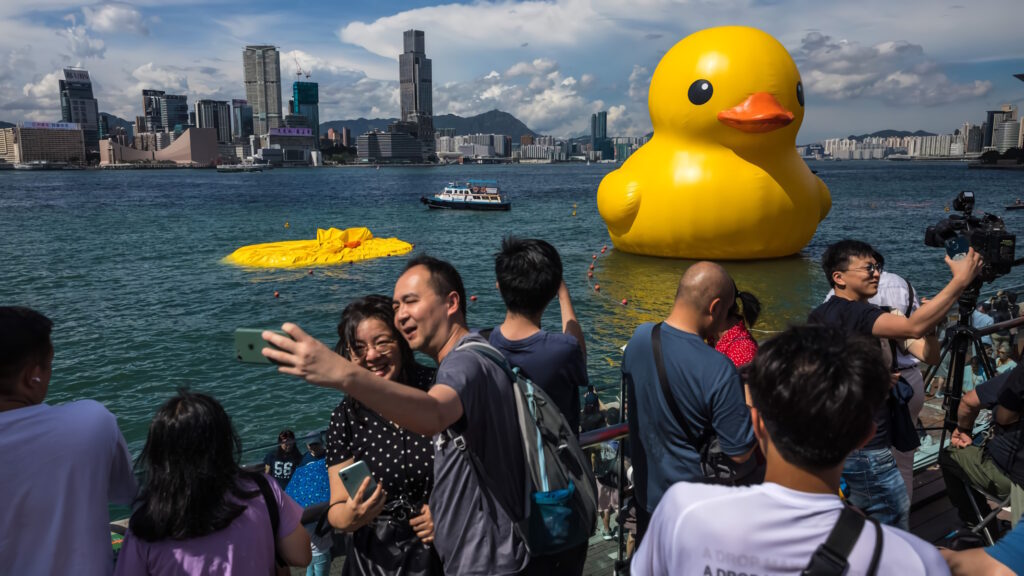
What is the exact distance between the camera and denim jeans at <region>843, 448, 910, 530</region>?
9.98 ft

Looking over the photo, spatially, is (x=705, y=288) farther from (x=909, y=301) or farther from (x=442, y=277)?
(x=909, y=301)

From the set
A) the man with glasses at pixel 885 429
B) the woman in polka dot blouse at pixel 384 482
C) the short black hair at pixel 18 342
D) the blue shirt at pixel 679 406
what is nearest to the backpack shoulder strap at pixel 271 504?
the woman in polka dot blouse at pixel 384 482

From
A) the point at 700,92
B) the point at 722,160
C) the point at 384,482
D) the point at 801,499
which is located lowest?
the point at 384,482

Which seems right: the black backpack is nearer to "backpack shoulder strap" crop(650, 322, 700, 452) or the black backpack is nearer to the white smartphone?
the white smartphone

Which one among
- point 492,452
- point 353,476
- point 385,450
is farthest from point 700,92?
point 353,476

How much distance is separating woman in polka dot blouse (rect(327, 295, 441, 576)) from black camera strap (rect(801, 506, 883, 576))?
1289 mm

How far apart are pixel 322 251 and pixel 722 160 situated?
1546cm

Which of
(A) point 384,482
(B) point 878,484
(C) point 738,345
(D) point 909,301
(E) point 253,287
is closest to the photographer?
(A) point 384,482

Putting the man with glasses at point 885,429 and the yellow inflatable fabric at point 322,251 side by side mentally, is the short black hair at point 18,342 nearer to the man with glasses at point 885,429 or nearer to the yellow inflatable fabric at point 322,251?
the man with glasses at point 885,429

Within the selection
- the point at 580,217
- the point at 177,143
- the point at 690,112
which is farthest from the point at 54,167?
the point at 690,112

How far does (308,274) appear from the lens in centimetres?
2317

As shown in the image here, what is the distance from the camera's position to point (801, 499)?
1497 millimetres

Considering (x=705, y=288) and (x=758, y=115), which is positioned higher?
(x=758, y=115)

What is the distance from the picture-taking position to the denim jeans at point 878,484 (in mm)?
3041
